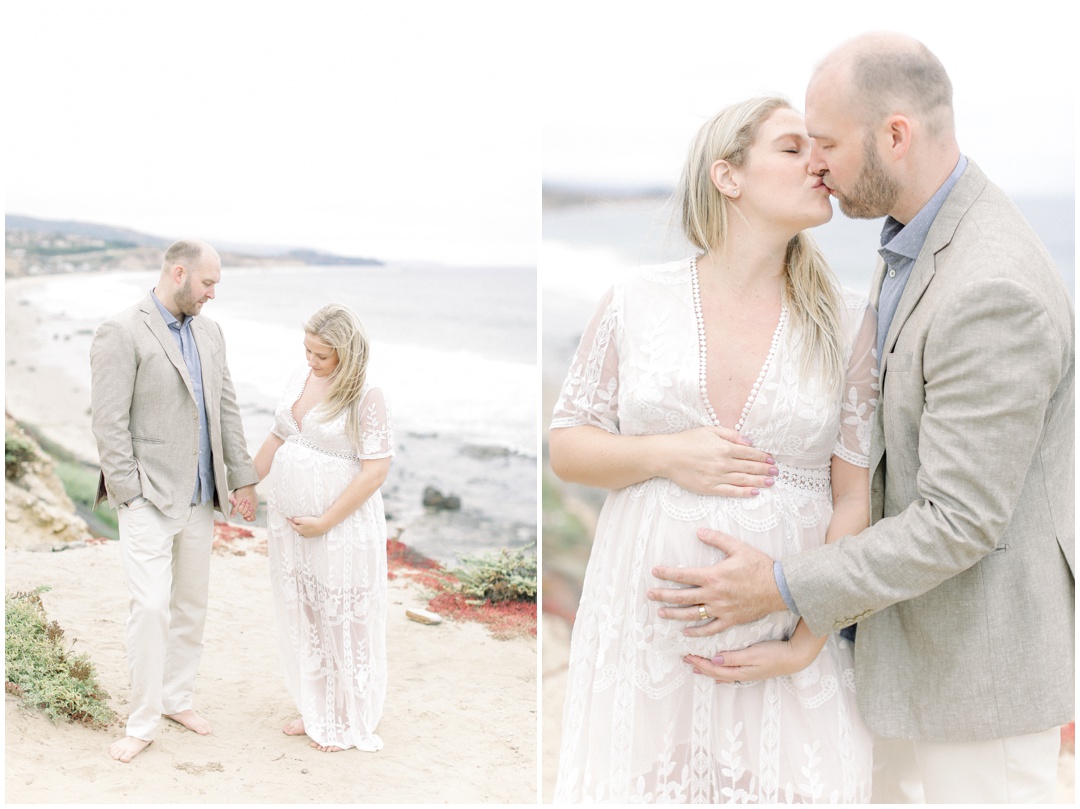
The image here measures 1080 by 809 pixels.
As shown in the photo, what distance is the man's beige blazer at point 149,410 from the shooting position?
3.25 metres

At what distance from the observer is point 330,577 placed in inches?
139

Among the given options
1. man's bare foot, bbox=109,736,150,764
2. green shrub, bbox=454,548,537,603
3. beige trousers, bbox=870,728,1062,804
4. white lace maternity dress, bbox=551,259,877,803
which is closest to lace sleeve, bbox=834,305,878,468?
white lace maternity dress, bbox=551,259,877,803

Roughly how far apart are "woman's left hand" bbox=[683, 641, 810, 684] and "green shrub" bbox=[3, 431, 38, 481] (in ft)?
16.9

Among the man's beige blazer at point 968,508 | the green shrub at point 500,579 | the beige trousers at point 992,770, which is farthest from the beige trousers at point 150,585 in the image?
the beige trousers at point 992,770

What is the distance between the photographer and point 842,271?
165 inches

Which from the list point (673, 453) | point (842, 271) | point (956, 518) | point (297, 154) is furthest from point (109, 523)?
point (956, 518)

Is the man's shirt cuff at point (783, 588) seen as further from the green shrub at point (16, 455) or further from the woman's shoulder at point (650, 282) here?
the green shrub at point (16, 455)

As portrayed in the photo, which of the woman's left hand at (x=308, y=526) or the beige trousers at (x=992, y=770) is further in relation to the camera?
the woman's left hand at (x=308, y=526)

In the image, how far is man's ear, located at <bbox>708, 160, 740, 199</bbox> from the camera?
6.23 ft

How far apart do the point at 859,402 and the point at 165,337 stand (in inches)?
98.0

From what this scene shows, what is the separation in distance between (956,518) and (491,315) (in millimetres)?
5062

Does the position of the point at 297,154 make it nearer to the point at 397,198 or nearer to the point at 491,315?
the point at 397,198

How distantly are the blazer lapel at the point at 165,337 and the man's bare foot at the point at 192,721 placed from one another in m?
1.28

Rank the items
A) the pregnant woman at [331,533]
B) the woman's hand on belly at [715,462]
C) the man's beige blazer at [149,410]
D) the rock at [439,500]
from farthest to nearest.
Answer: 1. the rock at [439,500]
2. the pregnant woman at [331,533]
3. the man's beige blazer at [149,410]
4. the woman's hand on belly at [715,462]
